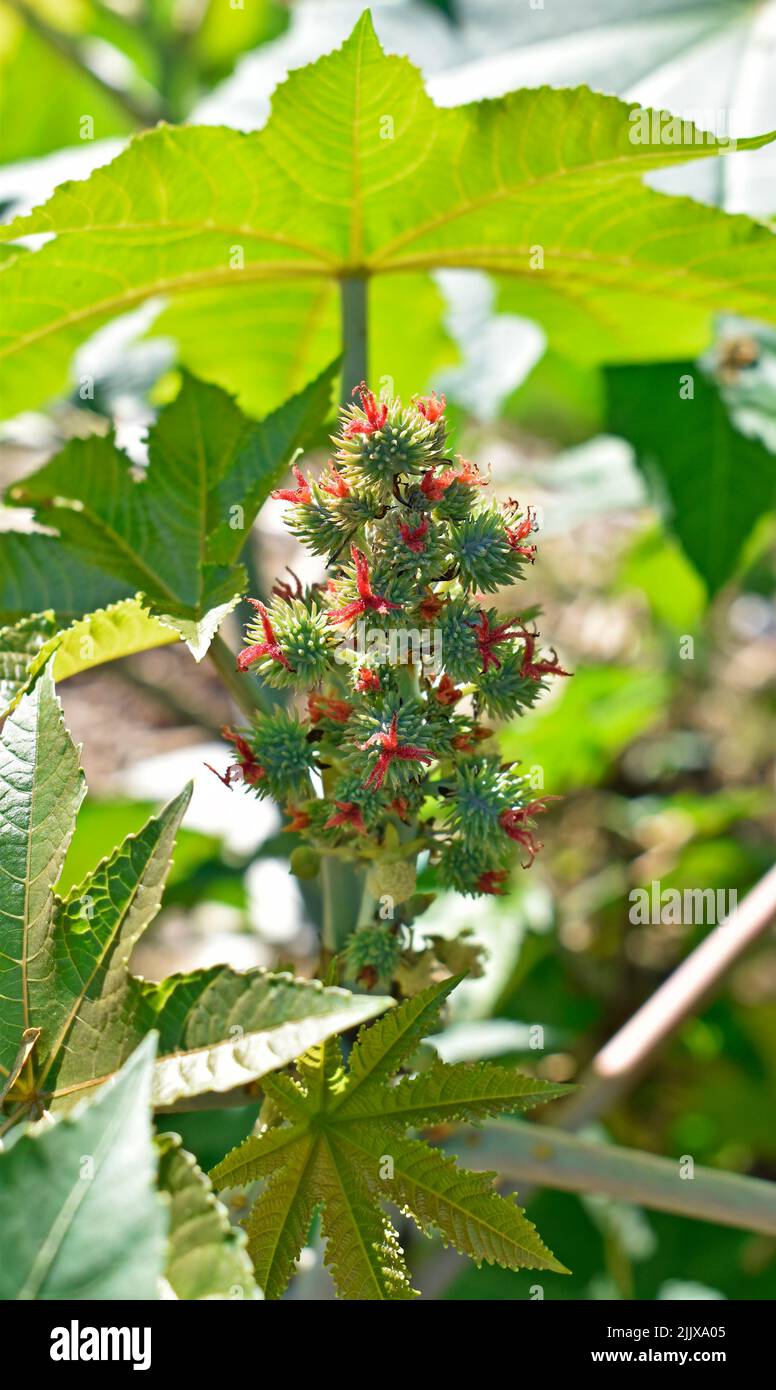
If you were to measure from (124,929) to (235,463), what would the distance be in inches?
16.2

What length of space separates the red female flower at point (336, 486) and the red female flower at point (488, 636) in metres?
0.11

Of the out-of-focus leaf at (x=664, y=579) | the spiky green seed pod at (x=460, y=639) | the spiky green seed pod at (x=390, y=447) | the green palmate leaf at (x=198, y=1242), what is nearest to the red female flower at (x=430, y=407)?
the spiky green seed pod at (x=390, y=447)

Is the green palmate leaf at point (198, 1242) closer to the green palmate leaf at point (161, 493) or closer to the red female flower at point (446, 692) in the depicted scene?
the red female flower at point (446, 692)

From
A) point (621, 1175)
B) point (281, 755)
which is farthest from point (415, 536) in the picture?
point (621, 1175)

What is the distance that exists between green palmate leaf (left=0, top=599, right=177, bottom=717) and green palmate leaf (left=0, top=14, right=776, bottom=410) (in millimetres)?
283

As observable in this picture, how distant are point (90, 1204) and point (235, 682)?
16.4 inches

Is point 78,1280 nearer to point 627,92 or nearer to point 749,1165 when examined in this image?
point 627,92

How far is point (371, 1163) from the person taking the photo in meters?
0.78

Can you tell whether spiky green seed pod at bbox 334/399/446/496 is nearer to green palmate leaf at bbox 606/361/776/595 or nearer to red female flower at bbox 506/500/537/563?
red female flower at bbox 506/500/537/563

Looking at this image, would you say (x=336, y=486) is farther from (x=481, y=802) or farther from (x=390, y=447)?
(x=481, y=802)

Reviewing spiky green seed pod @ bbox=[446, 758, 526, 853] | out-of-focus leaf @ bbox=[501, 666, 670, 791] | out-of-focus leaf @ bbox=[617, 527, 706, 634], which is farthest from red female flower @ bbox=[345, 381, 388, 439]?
out-of-focus leaf @ bbox=[617, 527, 706, 634]

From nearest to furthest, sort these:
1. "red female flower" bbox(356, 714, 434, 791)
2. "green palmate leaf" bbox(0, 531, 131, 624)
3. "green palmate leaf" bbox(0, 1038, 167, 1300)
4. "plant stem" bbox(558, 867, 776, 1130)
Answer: "green palmate leaf" bbox(0, 1038, 167, 1300), "red female flower" bbox(356, 714, 434, 791), "green palmate leaf" bbox(0, 531, 131, 624), "plant stem" bbox(558, 867, 776, 1130)

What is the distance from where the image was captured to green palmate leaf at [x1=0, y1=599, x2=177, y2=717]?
31.8 inches
